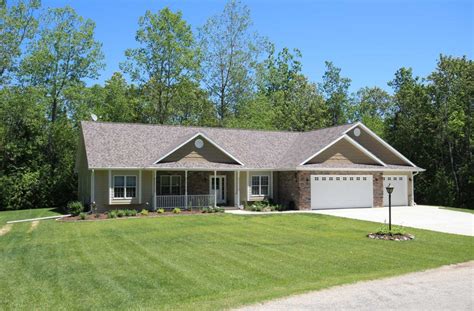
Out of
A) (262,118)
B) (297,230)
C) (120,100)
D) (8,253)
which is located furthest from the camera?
(262,118)

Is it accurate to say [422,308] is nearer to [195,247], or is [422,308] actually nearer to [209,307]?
[209,307]

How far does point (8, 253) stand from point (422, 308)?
11370mm

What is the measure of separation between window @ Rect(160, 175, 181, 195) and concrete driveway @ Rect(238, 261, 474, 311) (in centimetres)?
1829

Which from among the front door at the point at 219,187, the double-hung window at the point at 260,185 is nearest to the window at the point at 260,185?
the double-hung window at the point at 260,185

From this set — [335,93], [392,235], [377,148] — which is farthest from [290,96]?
[392,235]

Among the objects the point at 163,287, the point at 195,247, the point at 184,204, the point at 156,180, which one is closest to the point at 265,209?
the point at 184,204

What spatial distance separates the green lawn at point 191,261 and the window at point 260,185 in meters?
8.64

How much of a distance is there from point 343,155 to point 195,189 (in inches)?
372

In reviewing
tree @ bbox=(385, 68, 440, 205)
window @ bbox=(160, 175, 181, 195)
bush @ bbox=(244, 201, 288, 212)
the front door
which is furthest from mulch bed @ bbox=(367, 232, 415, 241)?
tree @ bbox=(385, 68, 440, 205)

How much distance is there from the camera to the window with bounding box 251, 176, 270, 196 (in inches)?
1094

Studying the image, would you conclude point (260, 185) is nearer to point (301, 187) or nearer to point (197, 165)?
point (301, 187)

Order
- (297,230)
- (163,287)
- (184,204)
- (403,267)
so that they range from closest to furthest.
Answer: (163,287) → (403,267) → (297,230) → (184,204)

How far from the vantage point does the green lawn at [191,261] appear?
27.9ft

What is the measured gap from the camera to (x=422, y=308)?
7352 mm
